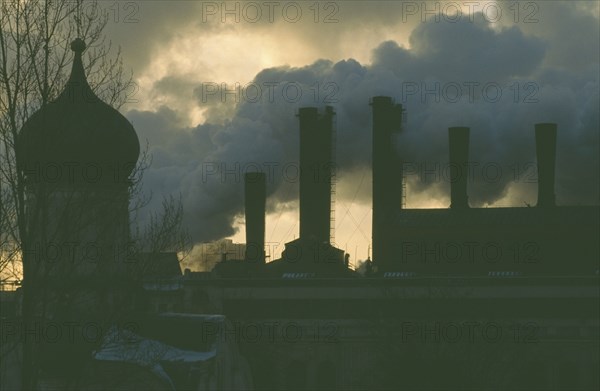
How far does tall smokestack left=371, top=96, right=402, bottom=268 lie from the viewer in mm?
64188

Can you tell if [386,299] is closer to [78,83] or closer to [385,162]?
[385,162]

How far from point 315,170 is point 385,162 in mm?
2872

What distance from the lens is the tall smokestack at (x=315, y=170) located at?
6391cm

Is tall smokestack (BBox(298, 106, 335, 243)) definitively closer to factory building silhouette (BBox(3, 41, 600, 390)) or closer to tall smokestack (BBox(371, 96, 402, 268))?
factory building silhouette (BBox(3, 41, 600, 390))

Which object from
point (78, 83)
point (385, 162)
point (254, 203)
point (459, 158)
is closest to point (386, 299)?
point (254, 203)

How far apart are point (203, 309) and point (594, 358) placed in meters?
13.4

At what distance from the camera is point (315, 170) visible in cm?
6397

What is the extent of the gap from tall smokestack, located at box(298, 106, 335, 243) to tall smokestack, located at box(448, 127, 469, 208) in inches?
200

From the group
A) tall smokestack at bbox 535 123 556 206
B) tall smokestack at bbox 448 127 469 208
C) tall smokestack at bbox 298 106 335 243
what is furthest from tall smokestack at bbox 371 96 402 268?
tall smokestack at bbox 535 123 556 206

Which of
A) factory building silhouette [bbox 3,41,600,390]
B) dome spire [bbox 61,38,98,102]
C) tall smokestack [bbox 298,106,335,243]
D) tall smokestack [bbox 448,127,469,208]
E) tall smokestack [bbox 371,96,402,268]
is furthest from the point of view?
tall smokestack [bbox 371,96,402,268]

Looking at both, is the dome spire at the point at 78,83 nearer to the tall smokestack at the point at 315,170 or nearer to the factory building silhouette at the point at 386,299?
the factory building silhouette at the point at 386,299

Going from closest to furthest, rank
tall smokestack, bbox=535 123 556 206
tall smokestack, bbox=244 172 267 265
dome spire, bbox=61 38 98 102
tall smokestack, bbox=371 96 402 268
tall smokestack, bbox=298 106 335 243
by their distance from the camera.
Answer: dome spire, bbox=61 38 98 102 < tall smokestack, bbox=535 123 556 206 < tall smokestack, bbox=244 172 267 265 < tall smokestack, bbox=298 106 335 243 < tall smokestack, bbox=371 96 402 268

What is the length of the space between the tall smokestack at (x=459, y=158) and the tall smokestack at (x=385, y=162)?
7.29 feet

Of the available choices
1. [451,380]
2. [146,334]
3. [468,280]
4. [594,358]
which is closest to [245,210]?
[468,280]
